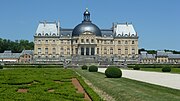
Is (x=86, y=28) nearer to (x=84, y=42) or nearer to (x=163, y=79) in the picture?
(x=84, y=42)

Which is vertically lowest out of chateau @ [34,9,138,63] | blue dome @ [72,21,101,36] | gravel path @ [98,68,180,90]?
gravel path @ [98,68,180,90]

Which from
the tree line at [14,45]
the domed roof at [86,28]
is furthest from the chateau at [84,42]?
the tree line at [14,45]

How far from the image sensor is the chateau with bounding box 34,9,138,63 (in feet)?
268

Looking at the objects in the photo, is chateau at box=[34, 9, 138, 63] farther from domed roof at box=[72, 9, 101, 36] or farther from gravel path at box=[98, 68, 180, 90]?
gravel path at box=[98, 68, 180, 90]

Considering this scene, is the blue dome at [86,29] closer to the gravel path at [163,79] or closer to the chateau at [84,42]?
the chateau at [84,42]

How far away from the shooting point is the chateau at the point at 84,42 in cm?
8181

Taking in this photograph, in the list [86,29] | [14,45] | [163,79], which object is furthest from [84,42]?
[163,79]

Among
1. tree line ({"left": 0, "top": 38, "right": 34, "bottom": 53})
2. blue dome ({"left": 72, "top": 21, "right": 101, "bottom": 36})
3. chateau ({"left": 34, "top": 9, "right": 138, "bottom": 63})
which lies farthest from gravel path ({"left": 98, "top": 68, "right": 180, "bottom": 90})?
tree line ({"left": 0, "top": 38, "right": 34, "bottom": 53})

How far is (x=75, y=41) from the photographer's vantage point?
82.9 metres

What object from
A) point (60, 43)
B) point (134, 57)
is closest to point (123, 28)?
point (134, 57)

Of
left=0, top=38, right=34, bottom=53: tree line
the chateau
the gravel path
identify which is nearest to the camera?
the gravel path

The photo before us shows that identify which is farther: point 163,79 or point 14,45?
point 14,45

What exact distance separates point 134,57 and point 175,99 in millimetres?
71542

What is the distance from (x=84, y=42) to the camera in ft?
267
